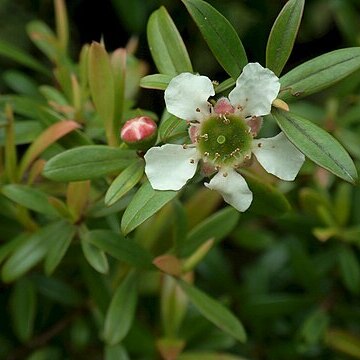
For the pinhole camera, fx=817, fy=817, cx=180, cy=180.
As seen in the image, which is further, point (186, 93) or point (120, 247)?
point (120, 247)

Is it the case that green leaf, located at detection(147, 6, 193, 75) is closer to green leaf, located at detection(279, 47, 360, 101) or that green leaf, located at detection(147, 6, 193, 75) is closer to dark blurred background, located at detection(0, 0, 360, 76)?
green leaf, located at detection(279, 47, 360, 101)

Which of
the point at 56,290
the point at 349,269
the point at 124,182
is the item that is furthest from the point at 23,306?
the point at 349,269

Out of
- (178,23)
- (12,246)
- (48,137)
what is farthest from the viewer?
(178,23)

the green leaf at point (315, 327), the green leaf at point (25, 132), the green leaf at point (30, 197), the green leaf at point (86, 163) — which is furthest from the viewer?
the green leaf at point (315, 327)

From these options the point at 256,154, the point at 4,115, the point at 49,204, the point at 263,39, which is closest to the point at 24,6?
the point at 263,39

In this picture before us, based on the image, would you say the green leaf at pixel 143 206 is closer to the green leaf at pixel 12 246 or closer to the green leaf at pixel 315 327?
the green leaf at pixel 12 246

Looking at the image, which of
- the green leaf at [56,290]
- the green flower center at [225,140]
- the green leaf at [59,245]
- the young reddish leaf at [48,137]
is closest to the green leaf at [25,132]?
the young reddish leaf at [48,137]

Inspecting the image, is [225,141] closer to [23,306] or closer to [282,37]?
[282,37]
